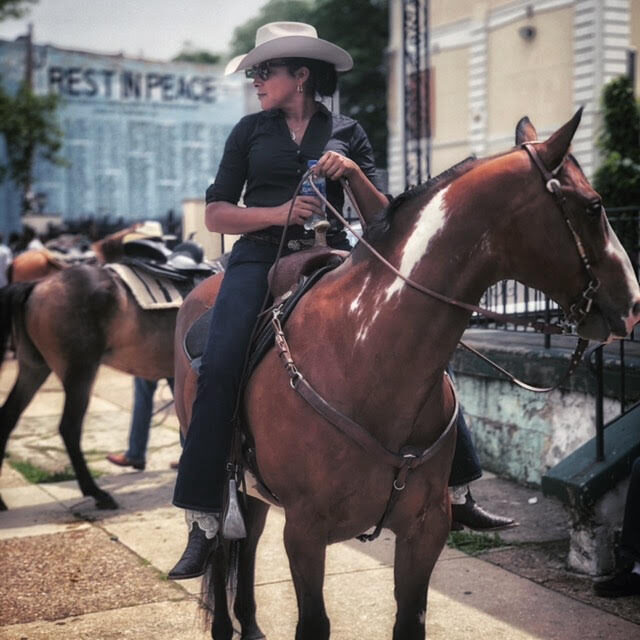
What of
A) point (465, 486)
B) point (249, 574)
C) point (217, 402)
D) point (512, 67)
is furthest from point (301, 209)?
point (512, 67)

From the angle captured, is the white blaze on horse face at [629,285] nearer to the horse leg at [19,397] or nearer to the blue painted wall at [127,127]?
the horse leg at [19,397]

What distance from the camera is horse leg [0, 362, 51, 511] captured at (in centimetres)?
761

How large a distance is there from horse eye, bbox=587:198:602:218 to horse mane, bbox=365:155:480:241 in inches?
16.2

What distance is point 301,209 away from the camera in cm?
343

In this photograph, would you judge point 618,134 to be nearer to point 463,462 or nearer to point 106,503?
point 106,503

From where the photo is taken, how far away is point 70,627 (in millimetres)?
4672

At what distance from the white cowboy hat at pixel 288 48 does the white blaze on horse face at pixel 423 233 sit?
3.32ft

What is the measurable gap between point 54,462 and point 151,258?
2245 mm

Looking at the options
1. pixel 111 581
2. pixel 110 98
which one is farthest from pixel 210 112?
pixel 111 581

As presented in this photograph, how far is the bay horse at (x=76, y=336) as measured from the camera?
749 centimetres

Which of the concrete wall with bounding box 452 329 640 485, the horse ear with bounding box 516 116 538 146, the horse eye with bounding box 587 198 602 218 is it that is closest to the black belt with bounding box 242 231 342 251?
the horse ear with bounding box 516 116 538 146

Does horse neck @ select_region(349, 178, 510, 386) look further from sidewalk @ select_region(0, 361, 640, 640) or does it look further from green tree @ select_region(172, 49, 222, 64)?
green tree @ select_region(172, 49, 222, 64)

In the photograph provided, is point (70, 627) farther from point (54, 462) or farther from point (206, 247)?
point (206, 247)

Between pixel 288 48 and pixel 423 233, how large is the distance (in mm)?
1168
